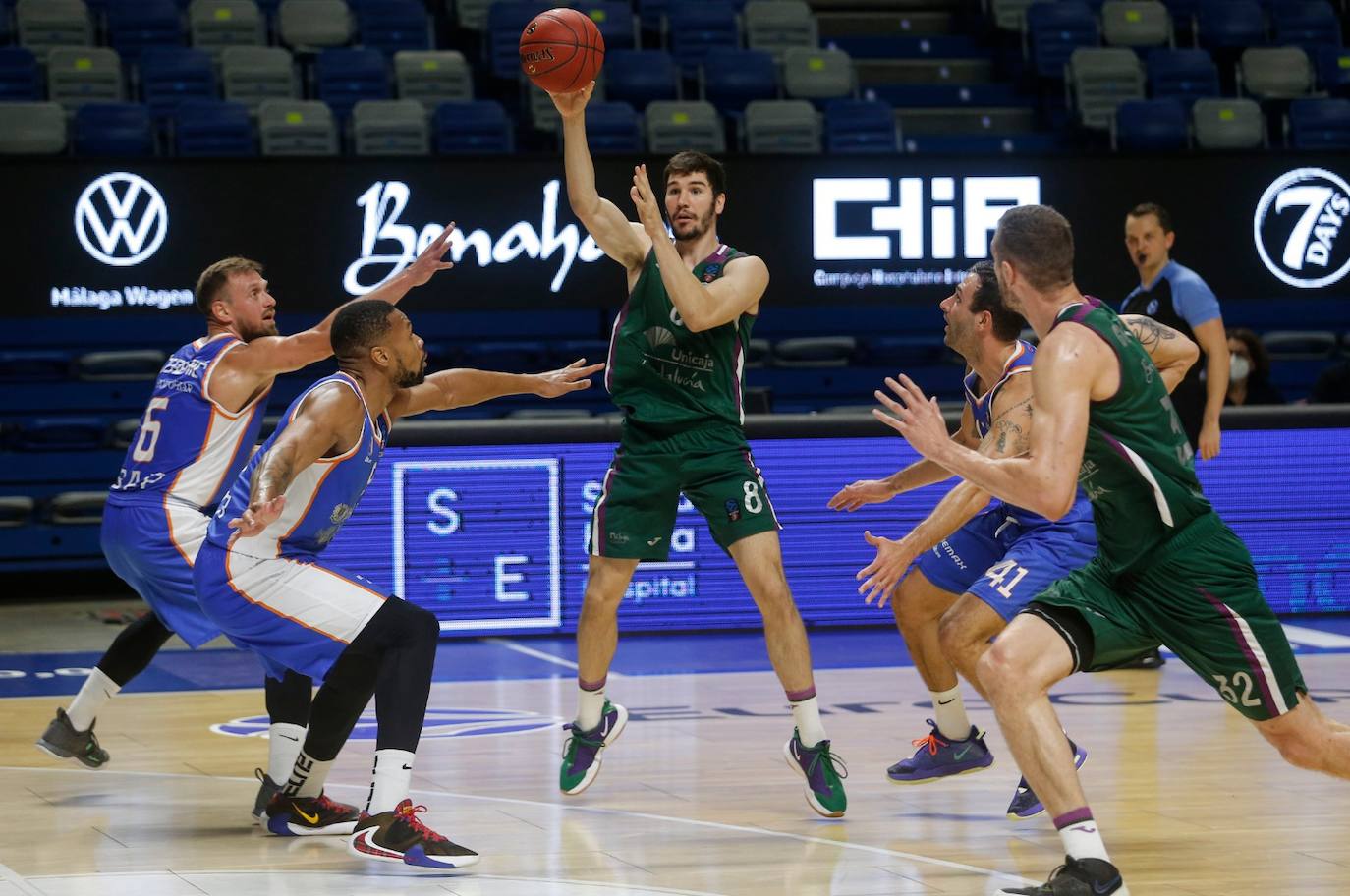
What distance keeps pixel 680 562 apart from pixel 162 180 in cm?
390

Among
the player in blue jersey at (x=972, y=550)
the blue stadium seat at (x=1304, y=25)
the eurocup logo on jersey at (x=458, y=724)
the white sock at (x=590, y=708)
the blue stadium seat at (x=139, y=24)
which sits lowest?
the eurocup logo on jersey at (x=458, y=724)

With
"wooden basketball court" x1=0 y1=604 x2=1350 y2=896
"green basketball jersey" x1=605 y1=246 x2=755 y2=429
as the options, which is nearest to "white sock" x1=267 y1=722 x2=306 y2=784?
"wooden basketball court" x1=0 y1=604 x2=1350 y2=896

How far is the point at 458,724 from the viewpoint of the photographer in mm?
7312

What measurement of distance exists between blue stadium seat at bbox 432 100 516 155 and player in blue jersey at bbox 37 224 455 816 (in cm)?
654

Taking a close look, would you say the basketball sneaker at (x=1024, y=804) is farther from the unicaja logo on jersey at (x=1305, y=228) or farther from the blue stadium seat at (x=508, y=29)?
the blue stadium seat at (x=508, y=29)

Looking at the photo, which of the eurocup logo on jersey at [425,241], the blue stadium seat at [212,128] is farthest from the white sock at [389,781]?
the blue stadium seat at [212,128]

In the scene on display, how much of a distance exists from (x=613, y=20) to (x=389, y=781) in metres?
9.92

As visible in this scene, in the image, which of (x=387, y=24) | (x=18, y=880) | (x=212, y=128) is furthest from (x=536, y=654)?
(x=387, y=24)

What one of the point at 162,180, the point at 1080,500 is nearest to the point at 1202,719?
the point at 1080,500

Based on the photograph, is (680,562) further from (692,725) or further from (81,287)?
(81,287)

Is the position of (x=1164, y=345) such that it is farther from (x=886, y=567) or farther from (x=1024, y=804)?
(x=886, y=567)

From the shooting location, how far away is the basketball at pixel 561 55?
6.00m

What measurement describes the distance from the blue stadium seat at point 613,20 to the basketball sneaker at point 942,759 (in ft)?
28.9

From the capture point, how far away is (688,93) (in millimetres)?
14109
